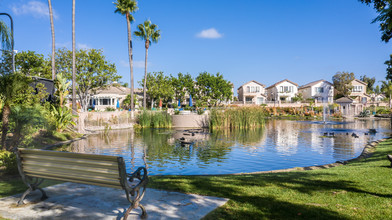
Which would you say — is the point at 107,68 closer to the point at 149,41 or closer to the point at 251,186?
the point at 149,41

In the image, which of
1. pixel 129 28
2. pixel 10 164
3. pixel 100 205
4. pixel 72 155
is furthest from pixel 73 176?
pixel 129 28

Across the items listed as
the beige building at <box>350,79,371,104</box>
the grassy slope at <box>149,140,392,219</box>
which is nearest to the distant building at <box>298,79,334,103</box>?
the beige building at <box>350,79,371,104</box>

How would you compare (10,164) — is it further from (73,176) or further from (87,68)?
(87,68)

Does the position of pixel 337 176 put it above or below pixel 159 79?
below

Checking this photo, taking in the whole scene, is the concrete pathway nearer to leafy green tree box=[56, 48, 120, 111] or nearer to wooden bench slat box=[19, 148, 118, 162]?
wooden bench slat box=[19, 148, 118, 162]

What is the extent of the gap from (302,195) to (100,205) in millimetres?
3535

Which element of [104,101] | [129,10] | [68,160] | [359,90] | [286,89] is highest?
[129,10]

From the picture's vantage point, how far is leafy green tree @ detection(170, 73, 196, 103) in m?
65.9

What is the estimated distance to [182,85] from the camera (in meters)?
65.9

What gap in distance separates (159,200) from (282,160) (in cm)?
910

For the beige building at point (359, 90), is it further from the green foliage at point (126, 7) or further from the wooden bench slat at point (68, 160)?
the wooden bench slat at point (68, 160)

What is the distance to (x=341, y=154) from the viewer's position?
13.8 m

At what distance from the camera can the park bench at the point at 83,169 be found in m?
3.73

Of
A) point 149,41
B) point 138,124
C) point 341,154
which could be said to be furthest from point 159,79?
point 341,154
